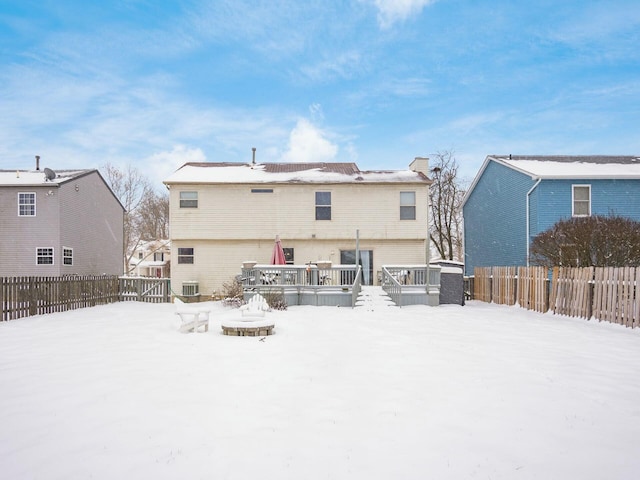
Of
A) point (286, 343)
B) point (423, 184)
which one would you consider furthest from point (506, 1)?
point (286, 343)

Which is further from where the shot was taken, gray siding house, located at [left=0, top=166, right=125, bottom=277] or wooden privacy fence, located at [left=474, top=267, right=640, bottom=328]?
gray siding house, located at [left=0, top=166, right=125, bottom=277]

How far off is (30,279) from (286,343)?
9312 millimetres

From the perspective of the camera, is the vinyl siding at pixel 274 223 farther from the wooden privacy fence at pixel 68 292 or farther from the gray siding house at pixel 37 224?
the gray siding house at pixel 37 224

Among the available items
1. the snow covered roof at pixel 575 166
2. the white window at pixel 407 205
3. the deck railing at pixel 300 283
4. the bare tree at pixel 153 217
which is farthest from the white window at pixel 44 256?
the bare tree at pixel 153 217

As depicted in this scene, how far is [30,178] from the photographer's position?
988 inches

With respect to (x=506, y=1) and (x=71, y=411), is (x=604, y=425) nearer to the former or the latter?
(x=71, y=411)

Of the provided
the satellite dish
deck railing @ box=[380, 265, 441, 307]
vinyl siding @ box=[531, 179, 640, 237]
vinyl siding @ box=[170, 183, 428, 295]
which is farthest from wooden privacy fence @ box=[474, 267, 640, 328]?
the satellite dish

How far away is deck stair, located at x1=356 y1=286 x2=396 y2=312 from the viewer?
15.9 m

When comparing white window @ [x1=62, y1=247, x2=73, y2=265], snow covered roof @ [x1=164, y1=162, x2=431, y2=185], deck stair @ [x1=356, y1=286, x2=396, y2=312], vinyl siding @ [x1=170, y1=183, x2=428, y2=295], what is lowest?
deck stair @ [x1=356, y1=286, x2=396, y2=312]

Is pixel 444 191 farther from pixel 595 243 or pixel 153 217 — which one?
pixel 153 217

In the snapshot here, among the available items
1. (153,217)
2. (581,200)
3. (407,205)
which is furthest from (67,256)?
(153,217)

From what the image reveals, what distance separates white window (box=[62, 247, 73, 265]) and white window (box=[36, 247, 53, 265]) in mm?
573

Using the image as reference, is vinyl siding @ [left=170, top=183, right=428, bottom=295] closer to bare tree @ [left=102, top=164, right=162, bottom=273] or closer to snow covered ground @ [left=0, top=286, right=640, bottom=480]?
snow covered ground @ [left=0, top=286, right=640, bottom=480]

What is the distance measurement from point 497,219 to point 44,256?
2403 centimetres
